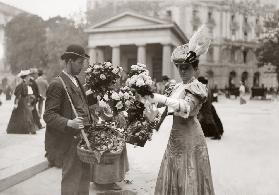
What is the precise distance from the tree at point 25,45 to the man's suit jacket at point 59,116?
5250 centimetres

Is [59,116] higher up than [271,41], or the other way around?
[271,41]

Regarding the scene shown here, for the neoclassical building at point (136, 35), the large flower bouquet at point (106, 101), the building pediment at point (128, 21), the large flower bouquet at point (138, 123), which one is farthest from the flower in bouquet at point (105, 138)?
the building pediment at point (128, 21)

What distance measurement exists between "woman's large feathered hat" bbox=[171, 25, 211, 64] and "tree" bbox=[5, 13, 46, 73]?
53.0 m

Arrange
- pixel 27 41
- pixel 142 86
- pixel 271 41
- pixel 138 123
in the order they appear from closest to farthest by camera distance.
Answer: pixel 142 86 → pixel 138 123 → pixel 271 41 → pixel 27 41

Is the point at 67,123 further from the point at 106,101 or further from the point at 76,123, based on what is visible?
the point at 106,101

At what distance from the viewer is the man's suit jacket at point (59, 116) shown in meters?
4.00

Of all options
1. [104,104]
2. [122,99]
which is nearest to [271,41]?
[104,104]

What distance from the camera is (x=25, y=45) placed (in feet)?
182

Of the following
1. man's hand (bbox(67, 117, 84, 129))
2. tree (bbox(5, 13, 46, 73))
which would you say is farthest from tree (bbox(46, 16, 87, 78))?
man's hand (bbox(67, 117, 84, 129))

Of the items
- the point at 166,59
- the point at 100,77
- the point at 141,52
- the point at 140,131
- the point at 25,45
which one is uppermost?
the point at 25,45

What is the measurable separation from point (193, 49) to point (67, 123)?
1408 millimetres

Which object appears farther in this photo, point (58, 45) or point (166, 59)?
point (58, 45)

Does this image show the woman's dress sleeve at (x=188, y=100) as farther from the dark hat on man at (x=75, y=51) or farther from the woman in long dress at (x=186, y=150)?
the dark hat on man at (x=75, y=51)

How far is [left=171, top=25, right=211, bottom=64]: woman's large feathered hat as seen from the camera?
3871 millimetres
